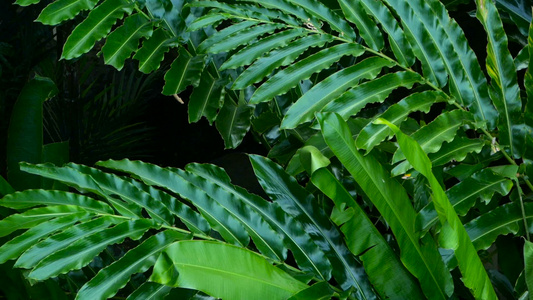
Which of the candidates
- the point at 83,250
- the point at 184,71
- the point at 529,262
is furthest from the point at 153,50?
the point at 529,262

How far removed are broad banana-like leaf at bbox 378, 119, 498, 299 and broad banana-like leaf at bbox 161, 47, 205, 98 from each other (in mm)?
538

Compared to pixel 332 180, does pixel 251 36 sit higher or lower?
higher

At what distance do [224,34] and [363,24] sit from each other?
229 millimetres

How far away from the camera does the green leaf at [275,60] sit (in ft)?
3.51

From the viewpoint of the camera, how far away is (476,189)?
0.96 meters

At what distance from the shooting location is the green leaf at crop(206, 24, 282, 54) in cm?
110

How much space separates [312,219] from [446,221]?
9.8 inches

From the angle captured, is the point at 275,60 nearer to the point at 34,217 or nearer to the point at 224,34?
the point at 224,34

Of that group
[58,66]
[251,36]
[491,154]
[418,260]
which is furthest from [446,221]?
[58,66]

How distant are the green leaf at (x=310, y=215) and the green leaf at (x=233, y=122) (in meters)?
0.35

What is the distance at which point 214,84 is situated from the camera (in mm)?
1315

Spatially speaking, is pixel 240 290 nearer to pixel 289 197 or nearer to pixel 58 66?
pixel 289 197

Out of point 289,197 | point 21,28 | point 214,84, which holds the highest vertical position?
point 21,28

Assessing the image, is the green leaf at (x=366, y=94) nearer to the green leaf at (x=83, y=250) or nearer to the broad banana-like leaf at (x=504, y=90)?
the broad banana-like leaf at (x=504, y=90)
